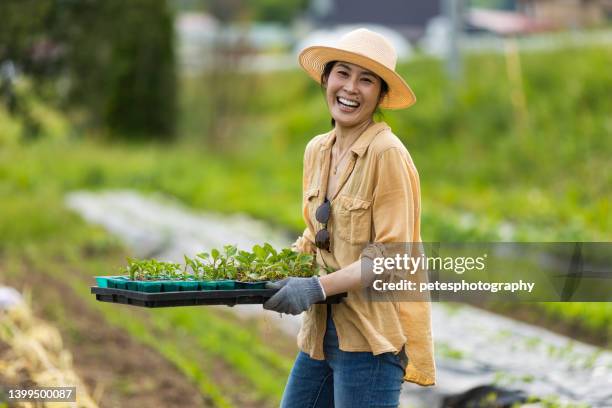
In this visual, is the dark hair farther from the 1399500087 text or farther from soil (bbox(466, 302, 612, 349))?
soil (bbox(466, 302, 612, 349))

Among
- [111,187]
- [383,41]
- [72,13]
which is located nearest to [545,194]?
[72,13]

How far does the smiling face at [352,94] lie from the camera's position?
3.64m

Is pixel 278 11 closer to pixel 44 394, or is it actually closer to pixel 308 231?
pixel 44 394

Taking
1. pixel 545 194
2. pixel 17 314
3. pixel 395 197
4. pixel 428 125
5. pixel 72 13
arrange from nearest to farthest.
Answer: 1. pixel 395 197
2. pixel 17 314
3. pixel 72 13
4. pixel 545 194
5. pixel 428 125

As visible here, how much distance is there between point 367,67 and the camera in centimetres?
362

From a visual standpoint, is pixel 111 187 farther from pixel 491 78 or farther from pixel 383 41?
pixel 383 41

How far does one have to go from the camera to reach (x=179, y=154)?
22.2m

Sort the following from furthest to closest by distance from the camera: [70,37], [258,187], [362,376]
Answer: [258,187] → [70,37] → [362,376]

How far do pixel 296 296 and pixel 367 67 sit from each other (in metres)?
0.81

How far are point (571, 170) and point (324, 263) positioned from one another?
12.1 m

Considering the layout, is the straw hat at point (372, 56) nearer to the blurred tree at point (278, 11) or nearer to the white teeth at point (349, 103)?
the white teeth at point (349, 103)

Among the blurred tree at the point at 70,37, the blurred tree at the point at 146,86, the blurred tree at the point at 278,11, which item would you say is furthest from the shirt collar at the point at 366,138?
the blurred tree at the point at 278,11

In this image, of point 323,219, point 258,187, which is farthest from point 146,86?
point 323,219

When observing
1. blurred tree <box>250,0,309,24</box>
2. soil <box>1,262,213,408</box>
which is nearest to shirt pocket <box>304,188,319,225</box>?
soil <box>1,262,213,408</box>
